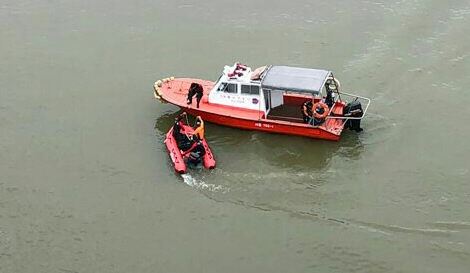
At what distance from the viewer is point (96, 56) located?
3000cm

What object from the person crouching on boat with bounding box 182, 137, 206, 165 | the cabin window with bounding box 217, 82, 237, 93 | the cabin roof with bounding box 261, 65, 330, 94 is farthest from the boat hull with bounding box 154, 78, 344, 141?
the person crouching on boat with bounding box 182, 137, 206, 165

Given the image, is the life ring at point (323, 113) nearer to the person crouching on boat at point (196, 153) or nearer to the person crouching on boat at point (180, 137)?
the person crouching on boat at point (196, 153)

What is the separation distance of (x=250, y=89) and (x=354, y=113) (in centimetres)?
379

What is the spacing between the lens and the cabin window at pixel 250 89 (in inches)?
984

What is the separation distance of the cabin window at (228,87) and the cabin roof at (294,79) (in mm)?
1150

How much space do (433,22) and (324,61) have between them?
5.77m

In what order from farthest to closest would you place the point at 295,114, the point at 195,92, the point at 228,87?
the point at 295,114
the point at 195,92
the point at 228,87

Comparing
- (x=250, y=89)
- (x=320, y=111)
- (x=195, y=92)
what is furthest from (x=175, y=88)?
(x=320, y=111)

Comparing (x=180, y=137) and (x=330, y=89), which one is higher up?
(x=330, y=89)

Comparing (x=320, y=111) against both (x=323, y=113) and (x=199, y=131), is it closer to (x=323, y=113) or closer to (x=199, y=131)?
(x=323, y=113)

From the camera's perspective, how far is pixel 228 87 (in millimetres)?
25250

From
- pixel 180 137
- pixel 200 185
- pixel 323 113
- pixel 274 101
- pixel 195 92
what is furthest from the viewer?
pixel 274 101

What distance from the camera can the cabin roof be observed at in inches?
950

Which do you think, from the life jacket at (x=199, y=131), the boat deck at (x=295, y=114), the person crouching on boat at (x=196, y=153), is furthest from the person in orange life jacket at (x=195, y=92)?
the boat deck at (x=295, y=114)
